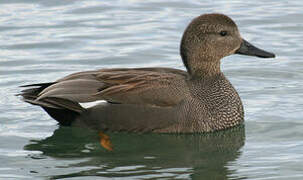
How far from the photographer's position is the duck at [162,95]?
9242mm

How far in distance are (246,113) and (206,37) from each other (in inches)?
43.5

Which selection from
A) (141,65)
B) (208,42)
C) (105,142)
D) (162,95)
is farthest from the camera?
(141,65)

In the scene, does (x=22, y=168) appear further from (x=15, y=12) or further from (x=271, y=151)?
(x=15, y=12)

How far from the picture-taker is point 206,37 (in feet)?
31.7

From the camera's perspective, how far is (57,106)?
30.4 feet

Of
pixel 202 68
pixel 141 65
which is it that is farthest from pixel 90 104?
pixel 141 65

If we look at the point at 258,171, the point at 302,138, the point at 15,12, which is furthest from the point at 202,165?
the point at 15,12

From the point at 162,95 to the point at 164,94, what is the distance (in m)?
0.03

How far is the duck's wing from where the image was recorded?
9.24 metres

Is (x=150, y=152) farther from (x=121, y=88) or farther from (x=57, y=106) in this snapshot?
(x=57, y=106)

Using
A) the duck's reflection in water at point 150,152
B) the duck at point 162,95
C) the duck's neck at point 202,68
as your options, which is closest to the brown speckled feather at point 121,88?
the duck at point 162,95

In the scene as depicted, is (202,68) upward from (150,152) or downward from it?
upward

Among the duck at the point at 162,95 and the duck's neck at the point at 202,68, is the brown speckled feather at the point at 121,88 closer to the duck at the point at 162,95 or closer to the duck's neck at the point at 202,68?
the duck at the point at 162,95

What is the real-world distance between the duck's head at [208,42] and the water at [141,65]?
0.83m
